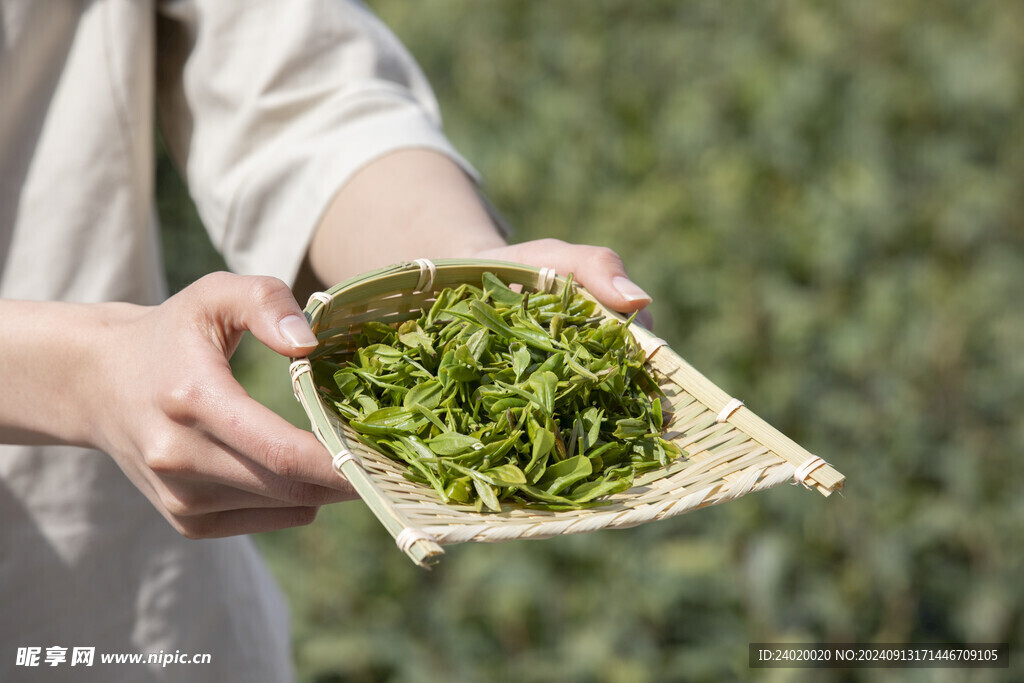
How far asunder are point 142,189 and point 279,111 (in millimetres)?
231

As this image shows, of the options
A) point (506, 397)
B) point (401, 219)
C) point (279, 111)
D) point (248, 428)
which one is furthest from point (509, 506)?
point (279, 111)

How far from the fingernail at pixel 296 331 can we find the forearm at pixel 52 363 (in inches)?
7.7

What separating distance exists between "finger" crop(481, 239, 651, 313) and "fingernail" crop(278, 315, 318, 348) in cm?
37

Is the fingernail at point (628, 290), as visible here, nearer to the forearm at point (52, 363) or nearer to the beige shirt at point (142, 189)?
the beige shirt at point (142, 189)

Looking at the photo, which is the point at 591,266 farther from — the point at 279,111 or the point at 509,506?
the point at 279,111

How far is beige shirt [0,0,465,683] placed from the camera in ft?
3.90

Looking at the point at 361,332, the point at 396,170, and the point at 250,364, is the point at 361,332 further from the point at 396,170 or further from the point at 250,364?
the point at 250,364

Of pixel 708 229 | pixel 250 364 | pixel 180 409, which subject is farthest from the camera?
pixel 250 364

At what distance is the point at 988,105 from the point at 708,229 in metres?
0.61

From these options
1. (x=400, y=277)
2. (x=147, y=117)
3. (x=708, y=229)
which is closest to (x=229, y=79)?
(x=147, y=117)

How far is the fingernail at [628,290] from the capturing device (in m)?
1.11

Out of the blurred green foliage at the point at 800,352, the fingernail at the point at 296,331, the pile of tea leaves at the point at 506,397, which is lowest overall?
the blurred green foliage at the point at 800,352

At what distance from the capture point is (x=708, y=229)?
2.03 meters

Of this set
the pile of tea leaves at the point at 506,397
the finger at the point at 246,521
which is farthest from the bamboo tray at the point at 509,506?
the finger at the point at 246,521
